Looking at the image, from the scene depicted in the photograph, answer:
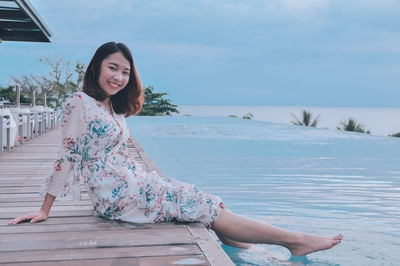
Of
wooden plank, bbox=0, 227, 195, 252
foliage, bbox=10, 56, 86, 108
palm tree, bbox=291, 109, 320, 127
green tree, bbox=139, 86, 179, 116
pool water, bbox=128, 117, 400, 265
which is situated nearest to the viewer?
wooden plank, bbox=0, 227, 195, 252

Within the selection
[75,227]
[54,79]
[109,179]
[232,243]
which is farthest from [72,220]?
[54,79]

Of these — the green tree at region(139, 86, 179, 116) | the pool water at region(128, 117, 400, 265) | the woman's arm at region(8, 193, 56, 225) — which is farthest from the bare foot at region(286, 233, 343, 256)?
the green tree at region(139, 86, 179, 116)

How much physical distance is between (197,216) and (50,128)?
9.42 metres

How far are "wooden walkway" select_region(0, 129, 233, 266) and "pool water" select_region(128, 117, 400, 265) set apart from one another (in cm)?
58

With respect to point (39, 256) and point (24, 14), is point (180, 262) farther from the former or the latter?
point (24, 14)

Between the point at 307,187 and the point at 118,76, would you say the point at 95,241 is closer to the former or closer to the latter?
the point at 118,76

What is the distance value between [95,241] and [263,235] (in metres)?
0.79

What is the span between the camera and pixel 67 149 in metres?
2.29

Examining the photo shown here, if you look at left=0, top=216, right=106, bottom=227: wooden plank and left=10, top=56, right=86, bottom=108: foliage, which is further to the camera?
left=10, top=56, right=86, bottom=108: foliage

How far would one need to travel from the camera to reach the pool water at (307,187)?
10.0 feet

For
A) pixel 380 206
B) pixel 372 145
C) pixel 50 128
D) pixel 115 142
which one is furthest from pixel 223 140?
pixel 115 142

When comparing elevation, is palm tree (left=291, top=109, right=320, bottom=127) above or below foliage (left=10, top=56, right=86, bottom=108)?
below

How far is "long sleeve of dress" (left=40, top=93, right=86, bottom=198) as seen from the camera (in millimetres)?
2283

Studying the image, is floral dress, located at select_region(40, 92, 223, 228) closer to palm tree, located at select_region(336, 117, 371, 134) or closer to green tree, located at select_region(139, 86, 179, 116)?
palm tree, located at select_region(336, 117, 371, 134)
